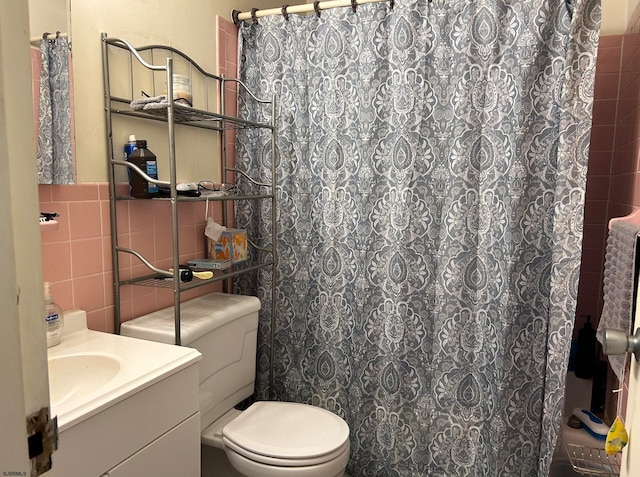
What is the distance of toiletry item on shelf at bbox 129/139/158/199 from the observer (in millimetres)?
1646

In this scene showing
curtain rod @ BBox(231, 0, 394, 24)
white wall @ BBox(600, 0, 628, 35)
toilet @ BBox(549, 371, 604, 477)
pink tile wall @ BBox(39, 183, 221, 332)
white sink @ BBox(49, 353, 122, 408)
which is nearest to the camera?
white sink @ BBox(49, 353, 122, 408)

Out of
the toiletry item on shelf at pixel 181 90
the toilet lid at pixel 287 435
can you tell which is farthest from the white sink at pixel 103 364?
the toiletry item on shelf at pixel 181 90

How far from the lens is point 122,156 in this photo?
5.56ft

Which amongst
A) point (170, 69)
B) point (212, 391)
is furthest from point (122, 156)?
point (212, 391)

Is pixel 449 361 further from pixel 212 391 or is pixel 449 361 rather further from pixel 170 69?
pixel 170 69

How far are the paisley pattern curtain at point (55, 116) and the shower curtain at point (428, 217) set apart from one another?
2.83 ft

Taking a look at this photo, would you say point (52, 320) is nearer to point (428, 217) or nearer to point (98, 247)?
point (98, 247)

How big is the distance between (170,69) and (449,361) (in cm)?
145

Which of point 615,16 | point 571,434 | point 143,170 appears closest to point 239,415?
point 143,170

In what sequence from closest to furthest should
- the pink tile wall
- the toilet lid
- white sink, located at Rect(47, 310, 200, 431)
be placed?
1. white sink, located at Rect(47, 310, 200, 431)
2. the pink tile wall
3. the toilet lid

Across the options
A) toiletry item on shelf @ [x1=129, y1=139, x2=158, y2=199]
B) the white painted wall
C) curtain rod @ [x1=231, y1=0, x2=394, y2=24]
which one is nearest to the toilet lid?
toiletry item on shelf @ [x1=129, y1=139, x2=158, y2=199]

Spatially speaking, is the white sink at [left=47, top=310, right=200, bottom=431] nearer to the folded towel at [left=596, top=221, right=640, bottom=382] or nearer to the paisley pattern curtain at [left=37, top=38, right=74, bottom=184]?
the paisley pattern curtain at [left=37, top=38, right=74, bottom=184]

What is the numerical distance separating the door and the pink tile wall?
1069mm

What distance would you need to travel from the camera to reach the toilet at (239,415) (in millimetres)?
1605
